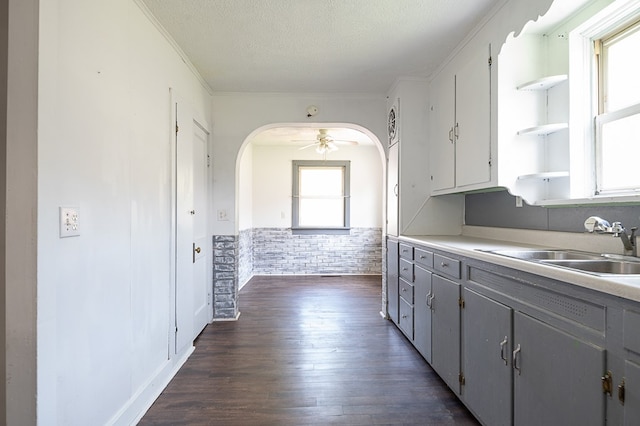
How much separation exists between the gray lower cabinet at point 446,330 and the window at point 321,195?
378 cm

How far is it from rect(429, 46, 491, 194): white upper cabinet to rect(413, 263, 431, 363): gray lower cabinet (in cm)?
77

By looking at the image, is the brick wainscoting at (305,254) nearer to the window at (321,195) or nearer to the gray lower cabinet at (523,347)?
the window at (321,195)

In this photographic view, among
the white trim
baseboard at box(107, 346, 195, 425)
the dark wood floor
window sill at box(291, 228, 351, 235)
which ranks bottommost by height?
the dark wood floor

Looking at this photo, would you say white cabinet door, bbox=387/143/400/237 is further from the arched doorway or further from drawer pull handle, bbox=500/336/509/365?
the arched doorway

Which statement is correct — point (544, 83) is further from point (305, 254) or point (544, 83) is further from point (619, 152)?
point (305, 254)

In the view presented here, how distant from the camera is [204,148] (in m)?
3.29

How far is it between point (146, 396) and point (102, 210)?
120 centimetres

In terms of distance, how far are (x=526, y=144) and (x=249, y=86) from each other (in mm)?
2575

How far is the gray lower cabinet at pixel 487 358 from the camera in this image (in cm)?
146

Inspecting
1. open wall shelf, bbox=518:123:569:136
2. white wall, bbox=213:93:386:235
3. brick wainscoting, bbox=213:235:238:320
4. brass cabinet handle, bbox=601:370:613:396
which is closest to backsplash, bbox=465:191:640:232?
open wall shelf, bbox=518:123:569:136

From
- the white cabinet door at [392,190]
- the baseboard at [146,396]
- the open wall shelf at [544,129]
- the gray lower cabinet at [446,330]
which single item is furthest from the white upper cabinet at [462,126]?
the baseboard at [146,396]

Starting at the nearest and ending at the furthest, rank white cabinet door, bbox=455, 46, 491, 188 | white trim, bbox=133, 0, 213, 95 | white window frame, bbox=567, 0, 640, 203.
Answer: white window frame, bbox=567, 0, 640, 203
white trim, bbox=133, 0, 213, 95
white cabinet door, bbox=455, 46, 491, 188

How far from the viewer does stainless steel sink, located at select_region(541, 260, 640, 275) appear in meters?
1.39

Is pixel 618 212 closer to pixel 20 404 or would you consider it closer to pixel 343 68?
pixel 343 68
